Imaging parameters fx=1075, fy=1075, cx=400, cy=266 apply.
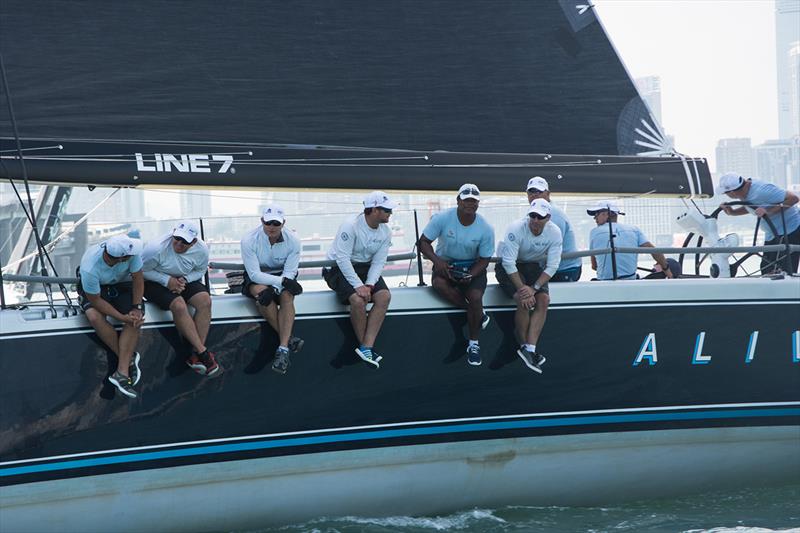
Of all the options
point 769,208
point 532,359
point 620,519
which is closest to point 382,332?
point 532,359

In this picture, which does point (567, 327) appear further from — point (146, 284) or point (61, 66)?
point (61, 66)

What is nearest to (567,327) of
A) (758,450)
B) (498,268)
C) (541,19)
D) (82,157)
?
(498,268)

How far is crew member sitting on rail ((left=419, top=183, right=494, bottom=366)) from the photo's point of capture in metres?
5.89

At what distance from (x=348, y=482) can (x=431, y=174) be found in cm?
188

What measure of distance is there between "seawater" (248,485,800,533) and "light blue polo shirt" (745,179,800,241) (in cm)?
169

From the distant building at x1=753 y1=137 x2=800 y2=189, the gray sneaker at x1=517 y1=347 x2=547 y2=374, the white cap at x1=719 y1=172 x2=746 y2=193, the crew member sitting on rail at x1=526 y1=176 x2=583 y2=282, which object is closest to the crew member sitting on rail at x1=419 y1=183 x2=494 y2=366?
the gray sneaker at x1=517 y1=347 x2=547 y2=374

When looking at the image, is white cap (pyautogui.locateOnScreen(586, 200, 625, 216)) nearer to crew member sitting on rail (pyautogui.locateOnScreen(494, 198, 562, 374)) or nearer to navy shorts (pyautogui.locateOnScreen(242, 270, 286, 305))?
crew member sitting on rail (pyautogui.locateOnScreen(494, 198, 562, 374))

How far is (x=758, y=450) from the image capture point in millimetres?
6461

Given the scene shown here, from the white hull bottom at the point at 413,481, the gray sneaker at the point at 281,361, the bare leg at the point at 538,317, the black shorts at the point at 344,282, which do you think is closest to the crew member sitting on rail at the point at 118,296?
the white hull bottom at the point at 413,481

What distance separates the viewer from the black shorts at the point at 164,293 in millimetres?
5457

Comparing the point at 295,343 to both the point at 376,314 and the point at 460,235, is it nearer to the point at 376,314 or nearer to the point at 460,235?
the point at 376,314

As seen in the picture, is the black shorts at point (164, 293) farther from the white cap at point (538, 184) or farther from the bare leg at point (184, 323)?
the white cap at point (538, 184)

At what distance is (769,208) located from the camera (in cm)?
686

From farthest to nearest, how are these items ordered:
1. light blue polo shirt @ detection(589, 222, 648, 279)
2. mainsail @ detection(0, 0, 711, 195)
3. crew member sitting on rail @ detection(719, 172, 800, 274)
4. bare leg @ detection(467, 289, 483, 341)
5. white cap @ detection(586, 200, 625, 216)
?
white cap @ detection(586, 200, 625, 216) → crew member sitting on rail @ detection(719, 172, 800, 274) → light blue polo shirt @ detection(589, 222, 648, 279) → mainsail @ detection(0, 0, 711, 195) → bare leg @ detection(467, 289, 483, 341)
